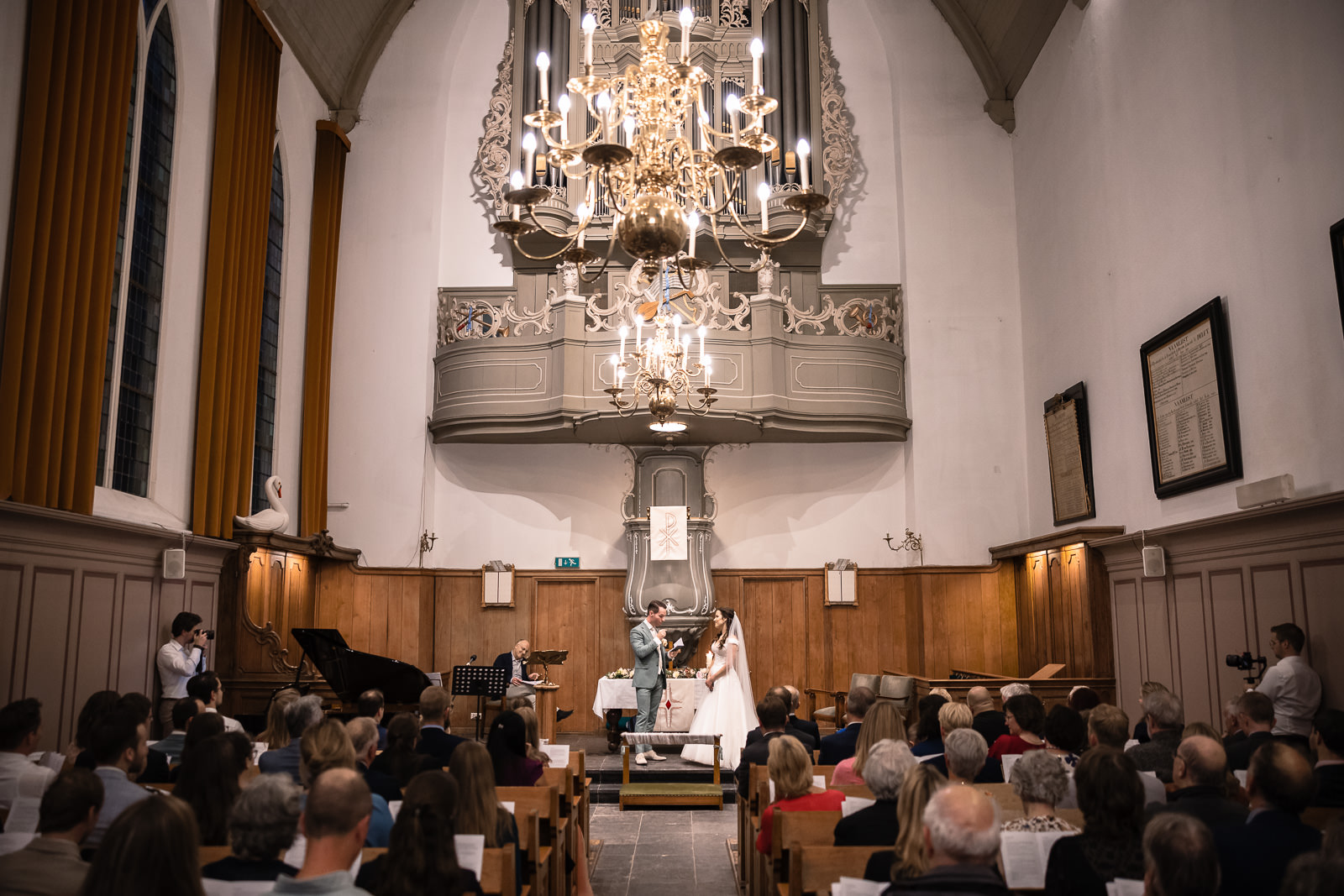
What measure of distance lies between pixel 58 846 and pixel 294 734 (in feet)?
9.80

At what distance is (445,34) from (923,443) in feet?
30.8

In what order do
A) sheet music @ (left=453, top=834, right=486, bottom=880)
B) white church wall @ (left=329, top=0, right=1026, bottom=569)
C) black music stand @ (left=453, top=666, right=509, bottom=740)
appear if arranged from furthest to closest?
white church wall @ (left=329, top=0, right=1026, bottom=569) → black music stand @ (left=453, top=666, right=509, bottom=740) → sheet music @ (left=453, top=834, right=486, bottom=880)

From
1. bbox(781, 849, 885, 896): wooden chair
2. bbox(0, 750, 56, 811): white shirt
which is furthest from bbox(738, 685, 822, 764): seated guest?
bbox(0, 750, 56, 811): white shirt

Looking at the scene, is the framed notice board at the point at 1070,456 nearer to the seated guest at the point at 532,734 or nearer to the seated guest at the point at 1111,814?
the seated guest at the point at 532,734

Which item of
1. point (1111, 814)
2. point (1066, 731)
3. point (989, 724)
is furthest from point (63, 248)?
point (1111, 814)

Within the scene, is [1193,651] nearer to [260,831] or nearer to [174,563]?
[260,831]

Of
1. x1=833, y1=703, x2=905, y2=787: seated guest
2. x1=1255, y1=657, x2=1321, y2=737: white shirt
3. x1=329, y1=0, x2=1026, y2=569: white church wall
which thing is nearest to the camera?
x1=833, y1=703, x2=905, y2=787: seated guest

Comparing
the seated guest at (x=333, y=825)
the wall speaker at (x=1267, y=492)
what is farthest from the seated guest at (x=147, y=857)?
the wall speaker at (x=1267, y=492)

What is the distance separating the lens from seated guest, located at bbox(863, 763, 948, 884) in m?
3.12

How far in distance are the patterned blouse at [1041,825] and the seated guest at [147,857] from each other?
111 inches

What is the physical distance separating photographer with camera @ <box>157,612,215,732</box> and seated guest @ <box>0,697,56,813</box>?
4459mm

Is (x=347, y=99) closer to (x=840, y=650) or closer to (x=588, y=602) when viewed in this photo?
(x=588, y=602)

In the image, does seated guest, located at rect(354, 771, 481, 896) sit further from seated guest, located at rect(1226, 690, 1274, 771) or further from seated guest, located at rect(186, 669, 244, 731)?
seated guest, located at rect(186, 669, 244, 731)

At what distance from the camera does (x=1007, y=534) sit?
13.7m
